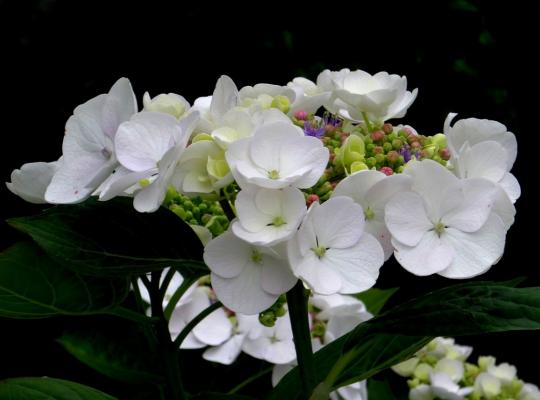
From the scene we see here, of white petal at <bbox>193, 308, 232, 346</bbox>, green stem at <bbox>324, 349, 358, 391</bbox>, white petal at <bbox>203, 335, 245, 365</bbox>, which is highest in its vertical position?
green stem at <bbox>324, 349, 358, 391</bbox>

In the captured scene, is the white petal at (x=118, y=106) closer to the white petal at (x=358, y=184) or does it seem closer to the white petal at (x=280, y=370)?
the white petal at (x=358, y=184)

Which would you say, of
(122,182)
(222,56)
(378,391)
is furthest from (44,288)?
(222,56)

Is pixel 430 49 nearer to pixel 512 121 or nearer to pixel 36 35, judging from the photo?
pixel 512 121

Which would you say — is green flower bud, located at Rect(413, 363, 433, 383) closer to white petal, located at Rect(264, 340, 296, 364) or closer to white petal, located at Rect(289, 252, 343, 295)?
white petal, located at Rect(264, 340, 296, 364)

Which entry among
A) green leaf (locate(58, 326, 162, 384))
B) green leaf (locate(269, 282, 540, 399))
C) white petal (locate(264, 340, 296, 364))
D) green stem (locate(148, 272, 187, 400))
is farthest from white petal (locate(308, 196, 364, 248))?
white petal (locate(264, 340, 296, 364))

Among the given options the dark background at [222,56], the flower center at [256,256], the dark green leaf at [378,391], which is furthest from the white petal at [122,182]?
the dark background at [222,56]

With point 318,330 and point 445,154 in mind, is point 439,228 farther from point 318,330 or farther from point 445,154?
point 318,330
